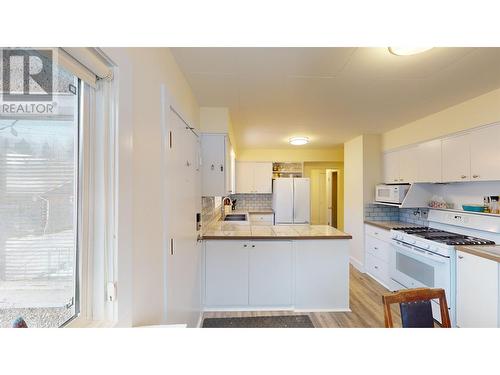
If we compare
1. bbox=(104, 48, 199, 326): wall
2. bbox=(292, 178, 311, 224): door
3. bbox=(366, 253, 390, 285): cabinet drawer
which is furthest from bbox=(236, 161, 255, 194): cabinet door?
bbox=(104, 48, 199, 326): wall

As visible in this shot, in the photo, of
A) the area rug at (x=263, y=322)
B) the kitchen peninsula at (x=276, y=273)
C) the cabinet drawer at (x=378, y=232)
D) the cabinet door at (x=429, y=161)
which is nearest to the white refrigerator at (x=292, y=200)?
the cabinet drawer at (x=378, y=232)

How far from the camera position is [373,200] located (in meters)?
4.10

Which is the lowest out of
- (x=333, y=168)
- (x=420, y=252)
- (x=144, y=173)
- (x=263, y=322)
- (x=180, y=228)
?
(x=263, y=322)

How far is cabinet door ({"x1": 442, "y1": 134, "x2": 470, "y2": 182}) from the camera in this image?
2.59 m

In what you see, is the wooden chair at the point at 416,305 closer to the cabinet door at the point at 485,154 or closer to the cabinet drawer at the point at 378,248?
the cabinet door at the point at 485,154

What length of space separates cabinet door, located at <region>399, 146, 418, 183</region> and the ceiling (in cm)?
52

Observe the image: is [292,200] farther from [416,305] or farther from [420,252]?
[416,305]

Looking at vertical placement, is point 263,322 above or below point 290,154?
below

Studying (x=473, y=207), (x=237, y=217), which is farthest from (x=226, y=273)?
(x=473, y=207)

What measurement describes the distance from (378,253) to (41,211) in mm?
4138

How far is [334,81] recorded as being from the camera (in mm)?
2064
